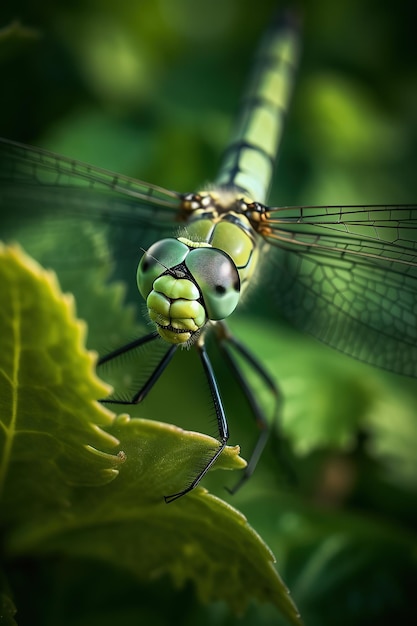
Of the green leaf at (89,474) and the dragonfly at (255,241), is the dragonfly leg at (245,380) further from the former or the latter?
the green leaf at (89,474)

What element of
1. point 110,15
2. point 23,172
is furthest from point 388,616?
point 110,15

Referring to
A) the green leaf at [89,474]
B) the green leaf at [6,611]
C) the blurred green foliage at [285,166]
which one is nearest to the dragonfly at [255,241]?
the blurred green foliage at [285,166]

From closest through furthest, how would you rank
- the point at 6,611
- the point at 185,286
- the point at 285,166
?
the point at 6,611 → the point at 185,286 → the point at 285,166

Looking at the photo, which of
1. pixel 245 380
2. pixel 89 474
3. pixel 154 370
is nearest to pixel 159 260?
pixel 154 370

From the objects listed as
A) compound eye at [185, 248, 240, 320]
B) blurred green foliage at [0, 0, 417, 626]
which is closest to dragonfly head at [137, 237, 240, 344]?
compound eye at [185, 248, 240, 320]

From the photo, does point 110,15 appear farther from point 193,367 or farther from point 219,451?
point 219,451

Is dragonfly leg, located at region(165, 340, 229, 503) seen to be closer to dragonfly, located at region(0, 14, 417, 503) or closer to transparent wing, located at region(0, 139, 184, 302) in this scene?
dragonfly, located at region(0, 14, 417, 503)

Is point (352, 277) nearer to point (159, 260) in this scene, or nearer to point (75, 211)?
point (159, 260)

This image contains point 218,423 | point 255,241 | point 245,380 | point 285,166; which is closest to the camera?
point 218,423

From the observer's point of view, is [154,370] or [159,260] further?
[154,370]
